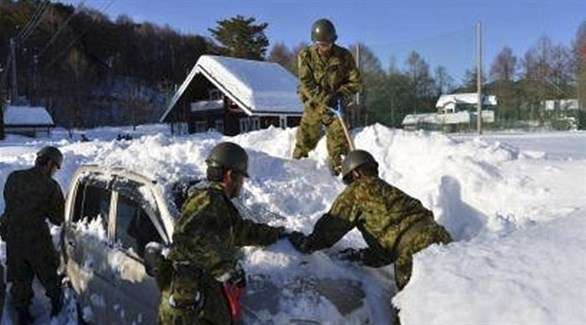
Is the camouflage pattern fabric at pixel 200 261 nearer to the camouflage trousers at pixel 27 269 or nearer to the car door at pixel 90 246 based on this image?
the car door at pixel 90 246

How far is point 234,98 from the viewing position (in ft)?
126

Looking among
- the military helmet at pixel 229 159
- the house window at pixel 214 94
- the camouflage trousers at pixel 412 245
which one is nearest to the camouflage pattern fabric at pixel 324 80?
the camouflage trousers at pixel 412 245

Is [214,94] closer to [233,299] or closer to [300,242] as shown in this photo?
[300,242]

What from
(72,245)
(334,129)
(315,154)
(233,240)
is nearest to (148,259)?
(233,240)

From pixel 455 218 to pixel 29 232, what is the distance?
163 inches

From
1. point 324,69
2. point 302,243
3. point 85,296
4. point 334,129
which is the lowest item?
point 85,296

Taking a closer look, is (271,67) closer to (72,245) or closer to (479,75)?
(479,75)

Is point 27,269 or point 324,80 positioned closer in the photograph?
point 27,269

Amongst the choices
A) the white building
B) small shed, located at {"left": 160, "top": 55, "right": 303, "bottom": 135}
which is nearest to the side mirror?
the white building

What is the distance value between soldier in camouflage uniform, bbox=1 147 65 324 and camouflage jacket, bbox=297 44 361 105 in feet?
10.4

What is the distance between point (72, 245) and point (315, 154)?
3.77 metres

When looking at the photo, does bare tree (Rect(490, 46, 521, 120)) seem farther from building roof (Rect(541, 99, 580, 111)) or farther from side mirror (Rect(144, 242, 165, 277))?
side mirror (Rect(144, 242, 165, 277))

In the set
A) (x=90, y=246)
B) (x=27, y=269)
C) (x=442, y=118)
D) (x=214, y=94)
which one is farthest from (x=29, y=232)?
(x=214, y=94)

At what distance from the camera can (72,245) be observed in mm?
6680
